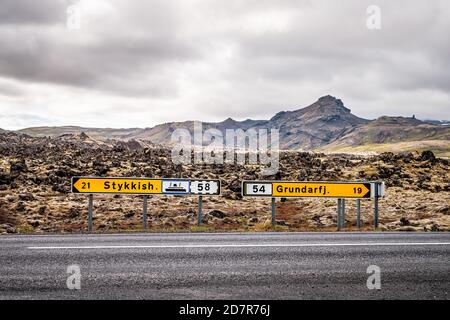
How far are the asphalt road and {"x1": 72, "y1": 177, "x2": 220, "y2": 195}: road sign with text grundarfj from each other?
165 inches

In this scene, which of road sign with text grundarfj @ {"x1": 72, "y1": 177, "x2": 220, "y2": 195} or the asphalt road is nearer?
the asphalt road

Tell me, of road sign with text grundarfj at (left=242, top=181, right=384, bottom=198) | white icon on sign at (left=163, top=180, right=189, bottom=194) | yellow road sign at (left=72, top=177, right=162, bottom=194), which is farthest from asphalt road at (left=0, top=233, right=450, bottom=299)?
road sign with text grundarfj at (left=242, top=181, right=384, bottom=198)

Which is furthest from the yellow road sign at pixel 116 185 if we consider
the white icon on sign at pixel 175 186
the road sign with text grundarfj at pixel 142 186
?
the white icon on sign at pixel 175 186

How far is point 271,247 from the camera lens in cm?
983

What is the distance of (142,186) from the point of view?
15789 millimetres

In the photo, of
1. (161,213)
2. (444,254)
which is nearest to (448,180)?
(161,213)

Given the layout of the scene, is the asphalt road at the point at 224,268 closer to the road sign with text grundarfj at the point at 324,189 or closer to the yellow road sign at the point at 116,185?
the yellow road sign at the point at 116,185

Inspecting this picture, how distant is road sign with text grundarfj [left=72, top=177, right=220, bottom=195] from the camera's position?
603 inches

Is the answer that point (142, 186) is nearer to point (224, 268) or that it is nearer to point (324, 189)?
point (324, 189)

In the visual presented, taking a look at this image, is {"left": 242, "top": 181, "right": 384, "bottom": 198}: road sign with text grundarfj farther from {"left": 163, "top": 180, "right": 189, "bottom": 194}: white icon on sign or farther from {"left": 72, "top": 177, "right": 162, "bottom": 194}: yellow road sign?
{"left": 72, "top": 177, "right": 162, "bottom": 194}: yellow road sign

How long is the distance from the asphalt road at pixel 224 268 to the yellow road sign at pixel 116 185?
4147mm

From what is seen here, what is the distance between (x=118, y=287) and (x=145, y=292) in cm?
50

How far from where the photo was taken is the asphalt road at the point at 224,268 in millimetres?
6164
